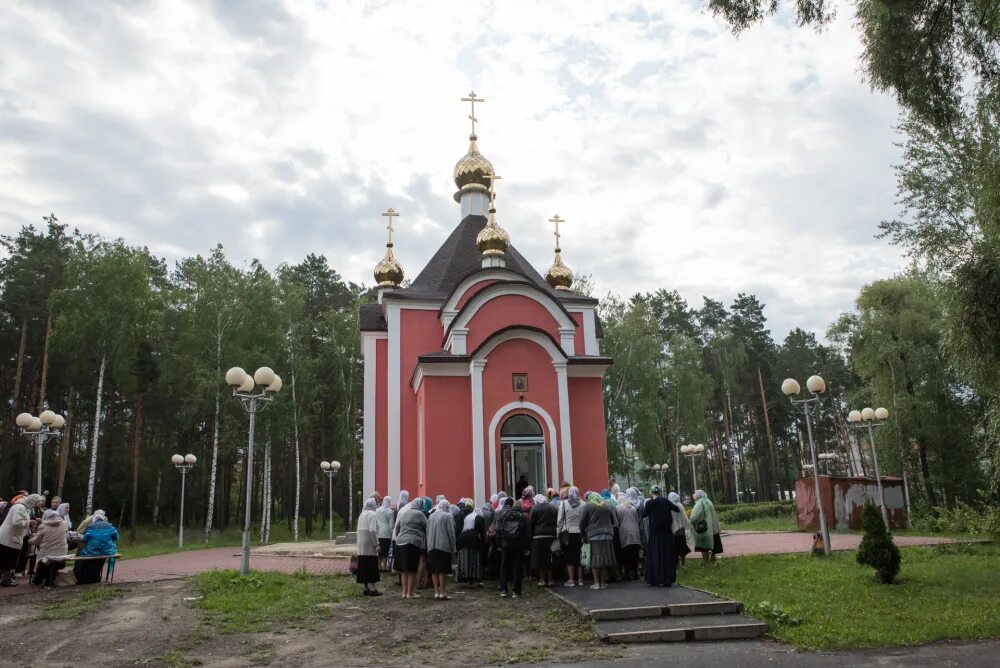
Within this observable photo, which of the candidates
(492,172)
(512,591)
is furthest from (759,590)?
(492,172)

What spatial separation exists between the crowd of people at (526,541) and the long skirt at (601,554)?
A: 0.01 m

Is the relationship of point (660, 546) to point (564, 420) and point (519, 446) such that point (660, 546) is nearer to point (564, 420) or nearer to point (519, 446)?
point (564, 420)

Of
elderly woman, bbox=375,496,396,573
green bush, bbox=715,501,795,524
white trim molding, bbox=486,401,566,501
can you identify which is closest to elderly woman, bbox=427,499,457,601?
elderly woman, bbox=375,496,396,573

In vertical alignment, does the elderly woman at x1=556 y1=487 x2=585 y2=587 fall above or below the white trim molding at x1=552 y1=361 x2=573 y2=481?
below

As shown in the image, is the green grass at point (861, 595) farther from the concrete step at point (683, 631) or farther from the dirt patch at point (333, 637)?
the dirt patch at point (333, 637)

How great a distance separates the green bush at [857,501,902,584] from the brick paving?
13.4ft

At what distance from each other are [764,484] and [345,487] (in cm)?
2579

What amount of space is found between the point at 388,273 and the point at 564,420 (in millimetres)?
9251

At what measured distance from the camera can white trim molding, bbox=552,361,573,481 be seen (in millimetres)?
16062

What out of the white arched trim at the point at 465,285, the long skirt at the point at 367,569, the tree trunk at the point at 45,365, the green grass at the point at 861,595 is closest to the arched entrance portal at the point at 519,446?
the white arched trim at the point at 465,285

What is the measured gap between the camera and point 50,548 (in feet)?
35.3

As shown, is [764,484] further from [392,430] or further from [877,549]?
[877,549]

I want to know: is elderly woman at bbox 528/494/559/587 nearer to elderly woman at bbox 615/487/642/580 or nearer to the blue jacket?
elderly woman at bbox 615/487/642/580

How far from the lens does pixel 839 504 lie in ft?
59.4
